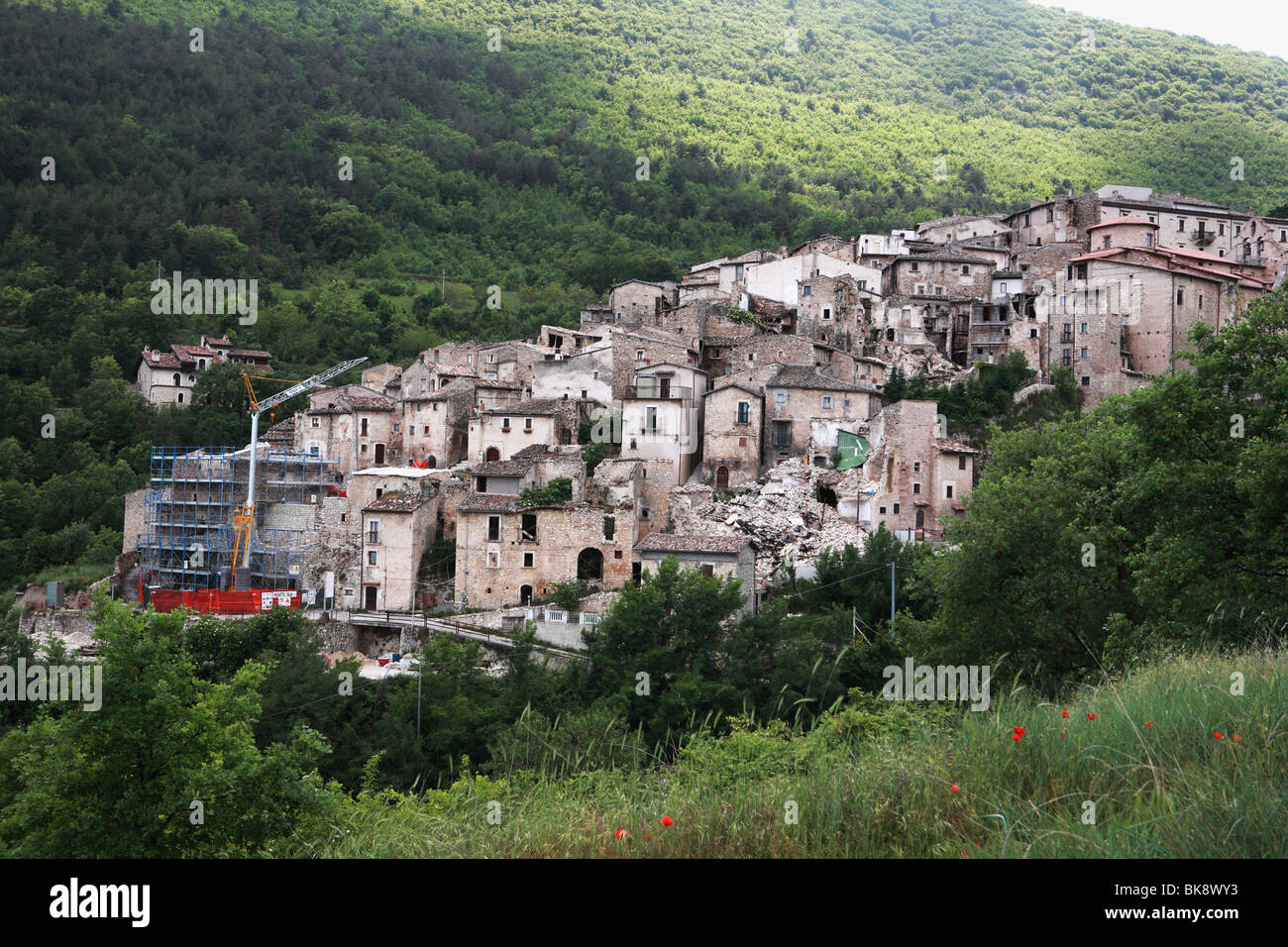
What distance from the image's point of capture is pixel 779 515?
131ft

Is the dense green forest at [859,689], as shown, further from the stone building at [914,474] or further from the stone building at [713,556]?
the stone building at [914,474]

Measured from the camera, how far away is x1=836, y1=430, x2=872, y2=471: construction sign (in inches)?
1690

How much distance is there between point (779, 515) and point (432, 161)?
88083mm

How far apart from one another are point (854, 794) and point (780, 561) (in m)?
32.0

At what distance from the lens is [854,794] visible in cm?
629

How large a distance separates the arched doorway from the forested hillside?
2596cm

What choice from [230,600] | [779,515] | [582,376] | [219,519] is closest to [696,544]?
[779,515]

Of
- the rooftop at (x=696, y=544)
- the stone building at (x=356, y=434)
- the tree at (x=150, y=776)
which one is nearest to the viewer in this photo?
the tree at (x=150, y=776)

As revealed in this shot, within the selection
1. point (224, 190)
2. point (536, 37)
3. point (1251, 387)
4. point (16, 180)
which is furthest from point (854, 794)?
point (536, 37)

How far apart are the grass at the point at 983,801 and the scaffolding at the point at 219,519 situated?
39.9 meters

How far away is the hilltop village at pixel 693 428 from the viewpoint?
39.4 m

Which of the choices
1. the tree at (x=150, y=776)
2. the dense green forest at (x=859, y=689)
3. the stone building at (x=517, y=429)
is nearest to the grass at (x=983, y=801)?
the dense green forest at (x=859, y=689)

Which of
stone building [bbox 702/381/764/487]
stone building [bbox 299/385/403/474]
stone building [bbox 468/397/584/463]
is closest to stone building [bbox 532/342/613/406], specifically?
stone building [bbox 468/397/584/463]

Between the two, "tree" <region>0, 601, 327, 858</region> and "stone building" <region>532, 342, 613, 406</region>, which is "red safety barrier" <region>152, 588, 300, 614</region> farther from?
"tree" <region>0, 601, 327, 858</region>
